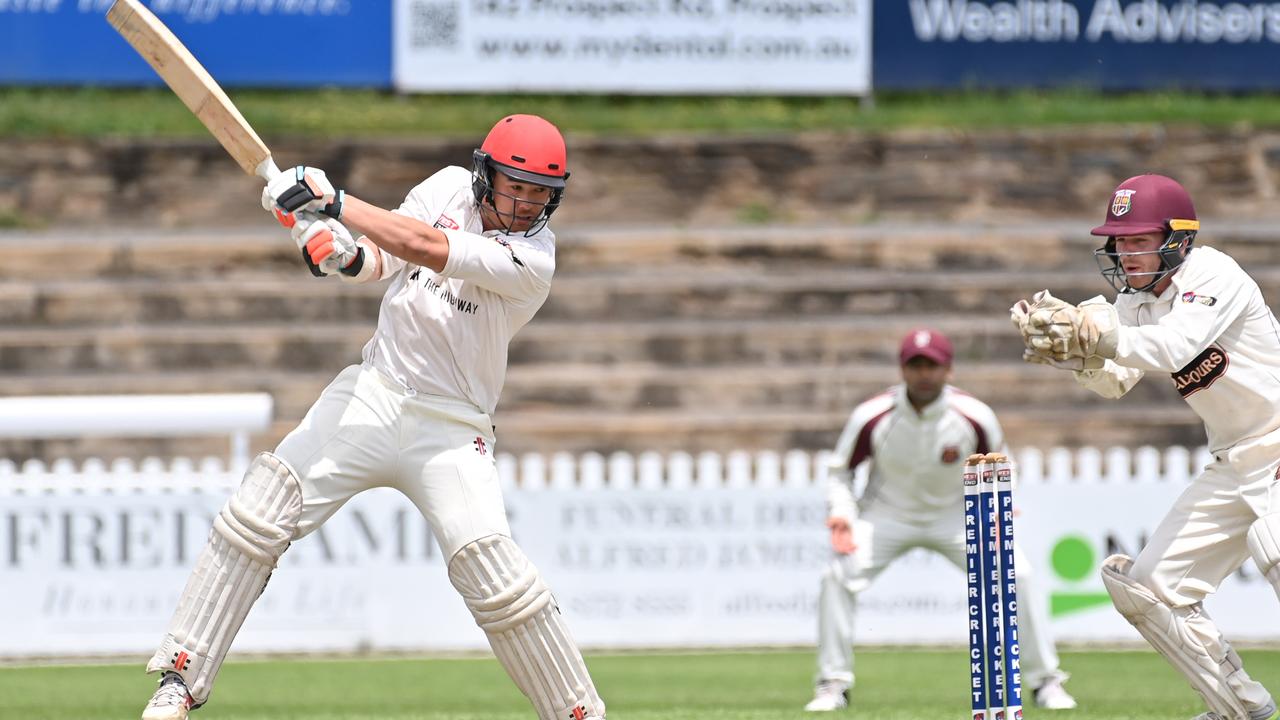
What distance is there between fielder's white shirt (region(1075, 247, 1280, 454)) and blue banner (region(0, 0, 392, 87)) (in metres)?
10.4

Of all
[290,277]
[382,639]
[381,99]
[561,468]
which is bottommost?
[382,639]

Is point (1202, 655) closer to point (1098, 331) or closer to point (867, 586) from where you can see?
point (1098, 331)

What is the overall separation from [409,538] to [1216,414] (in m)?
5.64

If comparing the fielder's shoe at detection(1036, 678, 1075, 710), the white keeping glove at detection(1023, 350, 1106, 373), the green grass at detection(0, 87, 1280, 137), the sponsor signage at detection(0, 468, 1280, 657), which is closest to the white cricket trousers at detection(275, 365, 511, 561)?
the white keeping glove at detection(1023, 350, 1106, 373)

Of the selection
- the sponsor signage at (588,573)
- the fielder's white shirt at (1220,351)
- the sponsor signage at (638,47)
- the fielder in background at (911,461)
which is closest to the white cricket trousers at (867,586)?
the fielder in background at (911,461)

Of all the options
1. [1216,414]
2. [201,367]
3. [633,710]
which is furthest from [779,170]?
[1216,414]

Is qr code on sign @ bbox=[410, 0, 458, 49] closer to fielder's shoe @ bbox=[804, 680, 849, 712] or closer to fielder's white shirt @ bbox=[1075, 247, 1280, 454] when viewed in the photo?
fielder's shoe @ bbox=[804, 680, 849, 712]

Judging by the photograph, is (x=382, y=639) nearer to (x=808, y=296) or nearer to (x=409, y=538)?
(x=409, y=538)

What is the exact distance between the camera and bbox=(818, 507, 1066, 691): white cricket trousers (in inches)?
278

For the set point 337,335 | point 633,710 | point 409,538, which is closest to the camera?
point 633,710

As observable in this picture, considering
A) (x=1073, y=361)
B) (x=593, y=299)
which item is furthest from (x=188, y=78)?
(x=593, y=299)

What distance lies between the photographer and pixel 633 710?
Result: 22.7ft

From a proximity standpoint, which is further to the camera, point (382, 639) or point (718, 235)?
point (718, 235)

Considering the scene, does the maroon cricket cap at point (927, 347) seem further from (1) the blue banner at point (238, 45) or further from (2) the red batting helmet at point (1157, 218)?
(1) the blue banner at point (238, 45)
